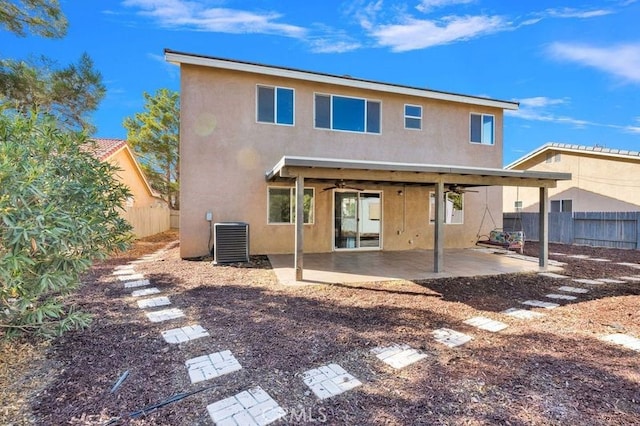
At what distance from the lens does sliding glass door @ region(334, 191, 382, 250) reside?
10.7 m

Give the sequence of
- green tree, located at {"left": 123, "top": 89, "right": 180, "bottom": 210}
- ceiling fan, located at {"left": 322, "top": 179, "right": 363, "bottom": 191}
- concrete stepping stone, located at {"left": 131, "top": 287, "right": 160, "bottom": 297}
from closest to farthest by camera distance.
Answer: concrete stepping stone, located at {"left": 131, "top": 287, "right": 160, "bottom": 297}, ceiling fan, located at {"left": 322, "top": 179, "right": 363, "bottom": 191}, green tree, located at {"left": 123, "top": 89, "right": 180, "bottom": 210}

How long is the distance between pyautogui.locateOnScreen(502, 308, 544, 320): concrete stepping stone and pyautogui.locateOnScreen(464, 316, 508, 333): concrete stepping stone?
52cm

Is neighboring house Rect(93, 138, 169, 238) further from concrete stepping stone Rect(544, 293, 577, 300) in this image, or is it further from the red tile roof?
concrete stepping stone Rect(544, 293, 577, 300)

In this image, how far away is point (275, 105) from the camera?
385 inches

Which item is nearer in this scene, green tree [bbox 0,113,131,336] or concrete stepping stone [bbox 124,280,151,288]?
green tree [bbox 0,113,131,336]

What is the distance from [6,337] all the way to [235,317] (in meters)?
2.32

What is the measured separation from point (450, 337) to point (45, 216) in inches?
168

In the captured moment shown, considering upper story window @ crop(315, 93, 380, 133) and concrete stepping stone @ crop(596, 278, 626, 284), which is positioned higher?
upper story window @ crop(315, 93, 380, 133)

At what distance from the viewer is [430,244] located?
38.5 ft

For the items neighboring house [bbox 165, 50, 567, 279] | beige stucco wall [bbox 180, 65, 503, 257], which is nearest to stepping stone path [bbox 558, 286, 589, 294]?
neighboring house [bbox 165, 50, 567, 279]

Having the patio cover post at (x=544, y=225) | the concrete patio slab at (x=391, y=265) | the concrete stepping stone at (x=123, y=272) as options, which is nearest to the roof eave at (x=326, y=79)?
the patio cover post at (x=544, y=225)

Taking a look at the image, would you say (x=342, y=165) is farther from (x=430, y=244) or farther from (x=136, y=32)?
(x=136, y=32)

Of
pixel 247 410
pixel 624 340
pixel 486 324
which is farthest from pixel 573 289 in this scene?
pixel 247 410

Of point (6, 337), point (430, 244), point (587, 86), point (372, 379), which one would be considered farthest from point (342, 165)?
point (587, 86)
